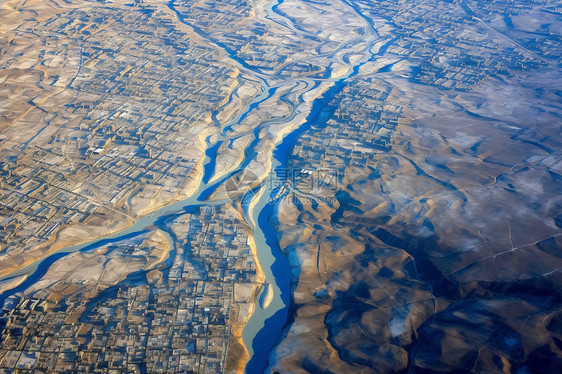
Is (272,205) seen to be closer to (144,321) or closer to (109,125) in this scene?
(144,321)

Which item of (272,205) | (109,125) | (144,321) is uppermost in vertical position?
(144,321)

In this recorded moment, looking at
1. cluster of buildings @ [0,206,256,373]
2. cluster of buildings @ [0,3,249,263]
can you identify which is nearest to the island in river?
cluster of buildings @ [0,206,256,373]

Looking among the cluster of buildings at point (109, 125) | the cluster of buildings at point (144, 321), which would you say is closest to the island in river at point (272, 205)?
the cluster of buildings at point (144, 321)

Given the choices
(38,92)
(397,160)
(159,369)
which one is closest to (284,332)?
(159,369)

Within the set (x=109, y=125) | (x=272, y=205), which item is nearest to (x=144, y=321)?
(x=272, y=205)

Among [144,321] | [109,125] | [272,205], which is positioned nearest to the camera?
[144,321]

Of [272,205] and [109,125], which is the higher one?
[272,205]

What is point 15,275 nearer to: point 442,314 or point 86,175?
point 86,175

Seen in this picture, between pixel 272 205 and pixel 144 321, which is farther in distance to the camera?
pixel 272 205

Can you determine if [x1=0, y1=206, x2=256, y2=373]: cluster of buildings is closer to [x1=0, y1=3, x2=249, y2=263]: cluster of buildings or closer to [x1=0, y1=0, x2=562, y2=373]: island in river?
[x1=0, y1=0, x2=562, y2=373]: island in river
